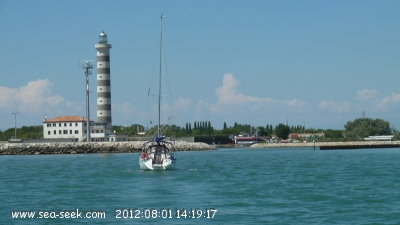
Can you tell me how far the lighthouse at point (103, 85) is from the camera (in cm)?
9881

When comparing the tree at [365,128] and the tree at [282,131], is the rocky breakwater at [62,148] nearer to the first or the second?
the tree at [365,128]

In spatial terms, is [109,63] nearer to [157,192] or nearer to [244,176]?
[244,176]

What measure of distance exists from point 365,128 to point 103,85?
219 ft

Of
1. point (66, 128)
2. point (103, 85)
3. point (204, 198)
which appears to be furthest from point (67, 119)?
point (204, 198)

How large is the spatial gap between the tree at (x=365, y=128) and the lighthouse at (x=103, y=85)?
6055cm

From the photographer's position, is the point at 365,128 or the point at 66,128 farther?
the point at 365,128

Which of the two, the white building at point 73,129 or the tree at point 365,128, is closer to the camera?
the white building at point 73,129

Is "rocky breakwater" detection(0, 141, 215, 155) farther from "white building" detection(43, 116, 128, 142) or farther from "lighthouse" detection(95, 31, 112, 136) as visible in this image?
"white building" detection(43, 116, 128, 142)

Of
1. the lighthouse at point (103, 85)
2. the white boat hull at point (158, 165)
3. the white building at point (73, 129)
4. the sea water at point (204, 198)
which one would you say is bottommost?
A: the sea water at point (204, 198)

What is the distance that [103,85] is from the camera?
98750 mm

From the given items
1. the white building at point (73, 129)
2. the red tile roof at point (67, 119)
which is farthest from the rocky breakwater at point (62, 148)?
the red tile roof at point (67, 119)

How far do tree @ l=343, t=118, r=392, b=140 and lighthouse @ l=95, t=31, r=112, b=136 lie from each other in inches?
2384

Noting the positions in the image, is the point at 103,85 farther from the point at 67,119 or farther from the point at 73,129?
the point at 67,119

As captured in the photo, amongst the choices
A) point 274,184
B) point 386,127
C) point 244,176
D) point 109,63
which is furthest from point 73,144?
point 386,127
